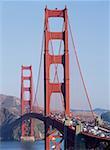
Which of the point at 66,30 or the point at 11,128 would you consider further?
the point at 11,128

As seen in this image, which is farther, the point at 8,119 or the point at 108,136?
the point at 8,119

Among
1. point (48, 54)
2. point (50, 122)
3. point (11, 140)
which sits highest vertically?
point (48, 54)

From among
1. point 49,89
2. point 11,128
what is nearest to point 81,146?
point 49,89

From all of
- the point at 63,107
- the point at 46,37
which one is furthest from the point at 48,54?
the point at 63,107

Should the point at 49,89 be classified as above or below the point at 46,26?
below

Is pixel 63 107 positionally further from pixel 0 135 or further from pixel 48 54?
pixel 0 135

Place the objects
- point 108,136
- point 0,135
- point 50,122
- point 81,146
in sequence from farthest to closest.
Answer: point 0,135, point 50,122, point 81,146, point 108,136

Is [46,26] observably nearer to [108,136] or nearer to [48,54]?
[48,54]

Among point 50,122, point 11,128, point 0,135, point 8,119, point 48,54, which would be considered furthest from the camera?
point 8,119

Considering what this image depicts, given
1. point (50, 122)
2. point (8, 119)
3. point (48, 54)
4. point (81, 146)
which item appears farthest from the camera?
point (8, 119)
